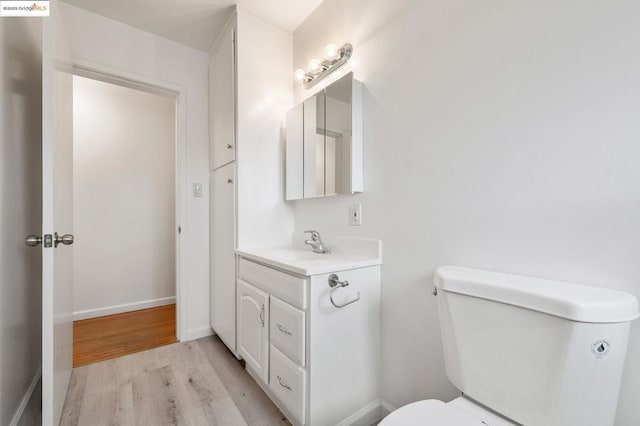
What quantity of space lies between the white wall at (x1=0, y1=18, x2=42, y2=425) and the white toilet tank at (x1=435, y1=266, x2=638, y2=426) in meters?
1.68

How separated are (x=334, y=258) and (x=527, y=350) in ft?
2.79

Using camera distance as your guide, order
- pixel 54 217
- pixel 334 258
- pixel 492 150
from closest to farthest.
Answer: pixel 492 150 < pixel 54 217 < pixel 334 258

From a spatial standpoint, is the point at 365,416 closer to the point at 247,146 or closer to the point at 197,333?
the point at 197,333

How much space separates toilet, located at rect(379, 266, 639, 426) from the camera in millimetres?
630

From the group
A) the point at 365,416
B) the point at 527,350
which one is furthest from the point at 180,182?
the point at 527,350

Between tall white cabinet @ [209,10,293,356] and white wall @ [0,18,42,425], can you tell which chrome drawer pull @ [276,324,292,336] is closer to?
tall white cabinet @ [209,10,293,356]

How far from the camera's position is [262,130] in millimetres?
1857

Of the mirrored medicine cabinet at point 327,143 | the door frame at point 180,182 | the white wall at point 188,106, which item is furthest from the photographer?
the door frame at point 180,182

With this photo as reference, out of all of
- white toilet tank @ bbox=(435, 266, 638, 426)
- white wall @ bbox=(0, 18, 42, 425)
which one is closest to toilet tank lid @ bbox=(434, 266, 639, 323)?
white toilet tank @ bbox=(435, 266, 638, 426)

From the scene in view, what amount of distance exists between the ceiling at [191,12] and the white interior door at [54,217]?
59 cm

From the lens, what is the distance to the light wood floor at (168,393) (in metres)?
1.32

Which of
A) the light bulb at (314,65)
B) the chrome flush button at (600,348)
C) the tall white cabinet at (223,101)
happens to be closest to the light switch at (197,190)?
the tall white cabinet at (223,101)

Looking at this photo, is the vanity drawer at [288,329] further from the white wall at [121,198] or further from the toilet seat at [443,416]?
the white wall at [121,198]

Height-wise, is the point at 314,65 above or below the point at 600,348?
above
